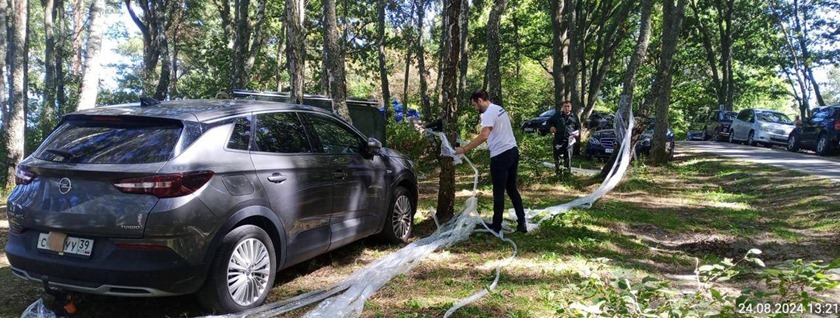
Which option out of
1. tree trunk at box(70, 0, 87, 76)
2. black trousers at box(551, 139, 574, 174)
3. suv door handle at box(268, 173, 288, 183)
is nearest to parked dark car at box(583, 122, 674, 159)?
black trousers at box(551, 139, 574, 174)

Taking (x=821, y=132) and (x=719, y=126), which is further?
(x=719, y=126)

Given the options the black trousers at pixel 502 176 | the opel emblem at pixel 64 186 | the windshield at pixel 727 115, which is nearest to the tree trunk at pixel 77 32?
the black trousers at pixel 502 176

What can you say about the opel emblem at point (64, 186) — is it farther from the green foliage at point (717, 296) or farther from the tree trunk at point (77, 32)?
the tree trunk at point (77, 32)

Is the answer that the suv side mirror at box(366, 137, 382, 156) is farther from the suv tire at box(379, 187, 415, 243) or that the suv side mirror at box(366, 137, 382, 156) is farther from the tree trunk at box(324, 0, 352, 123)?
the tree trunk at box(324, 0, 352, 123)

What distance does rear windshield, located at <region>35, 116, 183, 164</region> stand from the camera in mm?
3447

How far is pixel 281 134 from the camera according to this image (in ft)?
14.5

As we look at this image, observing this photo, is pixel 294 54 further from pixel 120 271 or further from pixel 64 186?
pixel 120 271

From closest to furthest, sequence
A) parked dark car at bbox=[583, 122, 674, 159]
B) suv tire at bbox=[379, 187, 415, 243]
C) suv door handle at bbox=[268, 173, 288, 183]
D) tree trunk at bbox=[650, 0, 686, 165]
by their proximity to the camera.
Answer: suv door handle at bbox=[268, 173, 288, 183] < suv tire at bbox=[379, 187, 415, 243] < tree trunk at bbox=[650, 0, 686, 165] < parked dark car at bbox=[583, 122, 674, 159]

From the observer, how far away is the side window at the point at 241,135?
387cm

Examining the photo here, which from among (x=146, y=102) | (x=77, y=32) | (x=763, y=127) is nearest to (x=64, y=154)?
(x=146, y=102)

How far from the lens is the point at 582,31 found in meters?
19.3

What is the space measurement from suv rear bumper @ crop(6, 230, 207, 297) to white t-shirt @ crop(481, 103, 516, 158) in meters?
3.46

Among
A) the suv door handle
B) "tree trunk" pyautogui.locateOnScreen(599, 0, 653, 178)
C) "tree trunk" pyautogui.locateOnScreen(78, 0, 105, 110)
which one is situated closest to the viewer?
the suv door handle

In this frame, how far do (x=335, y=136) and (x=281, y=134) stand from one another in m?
0.79
